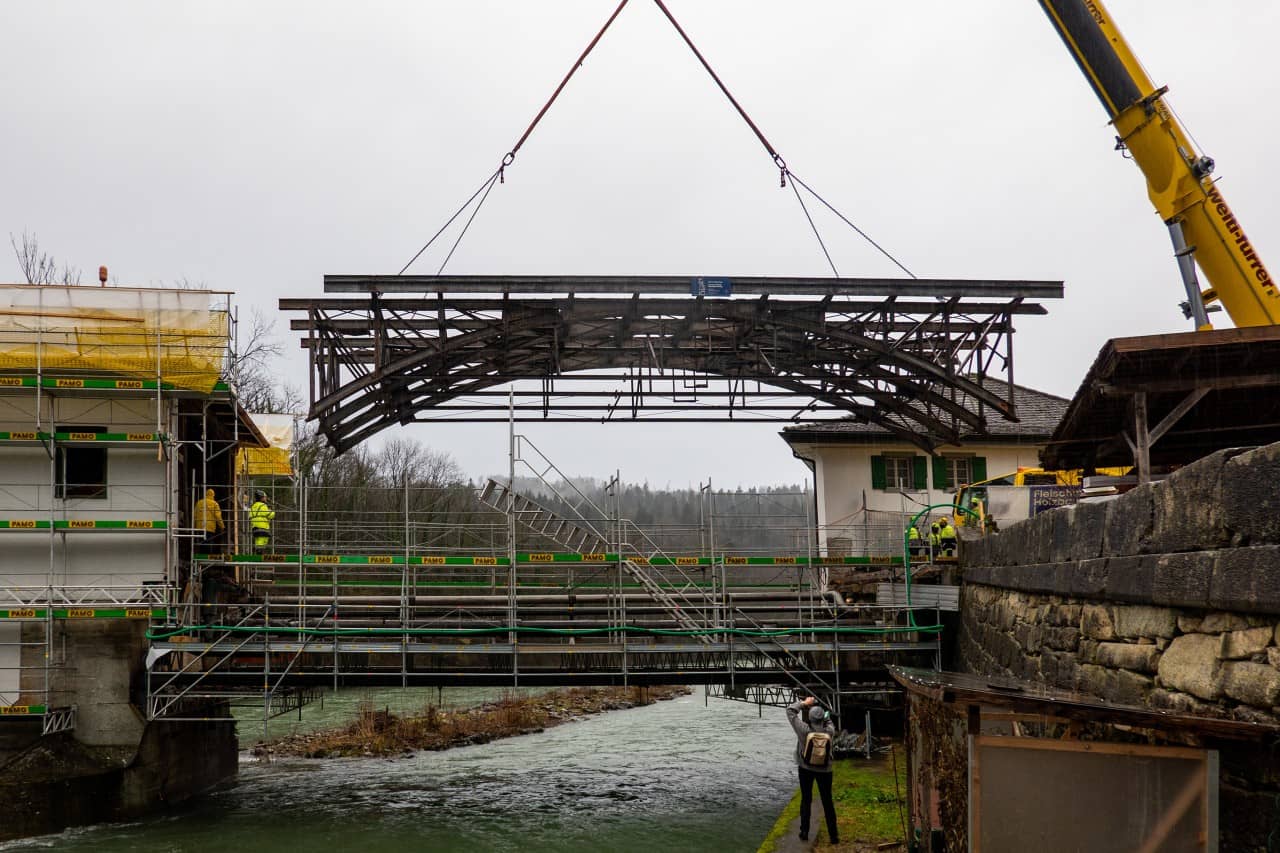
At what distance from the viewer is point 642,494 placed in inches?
1059

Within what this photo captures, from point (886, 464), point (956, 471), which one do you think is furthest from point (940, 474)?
point (886, 464)

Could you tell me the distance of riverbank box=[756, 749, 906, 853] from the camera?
11.2 m

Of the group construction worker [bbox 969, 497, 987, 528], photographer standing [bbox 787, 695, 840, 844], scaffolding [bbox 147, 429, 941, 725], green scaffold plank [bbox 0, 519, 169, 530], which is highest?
green scaffold plank [bbox 0, 519, 169, 530]

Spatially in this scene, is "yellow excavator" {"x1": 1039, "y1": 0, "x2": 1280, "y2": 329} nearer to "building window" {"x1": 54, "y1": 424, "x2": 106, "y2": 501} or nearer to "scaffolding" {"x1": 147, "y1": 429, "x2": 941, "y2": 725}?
"scaffolding" {"x1": 147, "y1": 429, "x2": 941, "y2": 725}

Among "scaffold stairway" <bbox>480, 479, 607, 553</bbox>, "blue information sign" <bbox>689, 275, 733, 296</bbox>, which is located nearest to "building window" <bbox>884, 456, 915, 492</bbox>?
"scaffold stairway" <bbox>480, 479, 607, 553</bbox>

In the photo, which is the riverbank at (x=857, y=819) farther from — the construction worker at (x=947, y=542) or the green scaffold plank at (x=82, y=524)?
the green scaffold plank at (x=82, y=524)

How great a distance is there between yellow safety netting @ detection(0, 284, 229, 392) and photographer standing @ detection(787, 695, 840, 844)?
9.95 metres

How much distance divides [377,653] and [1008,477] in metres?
12.8

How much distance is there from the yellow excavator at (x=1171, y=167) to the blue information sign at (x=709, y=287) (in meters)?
5.91

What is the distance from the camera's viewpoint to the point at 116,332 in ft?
56.0

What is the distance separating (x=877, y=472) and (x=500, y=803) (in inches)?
Result: 594

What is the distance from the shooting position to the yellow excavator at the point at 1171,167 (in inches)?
600

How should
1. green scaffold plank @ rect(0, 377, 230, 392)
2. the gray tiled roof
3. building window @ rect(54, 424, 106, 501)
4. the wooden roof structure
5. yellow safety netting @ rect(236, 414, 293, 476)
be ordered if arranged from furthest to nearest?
the gray tiled roof → yellow safety netting @ rect(236, 414, 293, 476) → building window @ rect(54, 424, 106, 501) → green scaffold plank @ rect(0, 377, 230, 392) → the wooden roof structure

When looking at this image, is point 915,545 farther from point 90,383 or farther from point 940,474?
point 90,383
